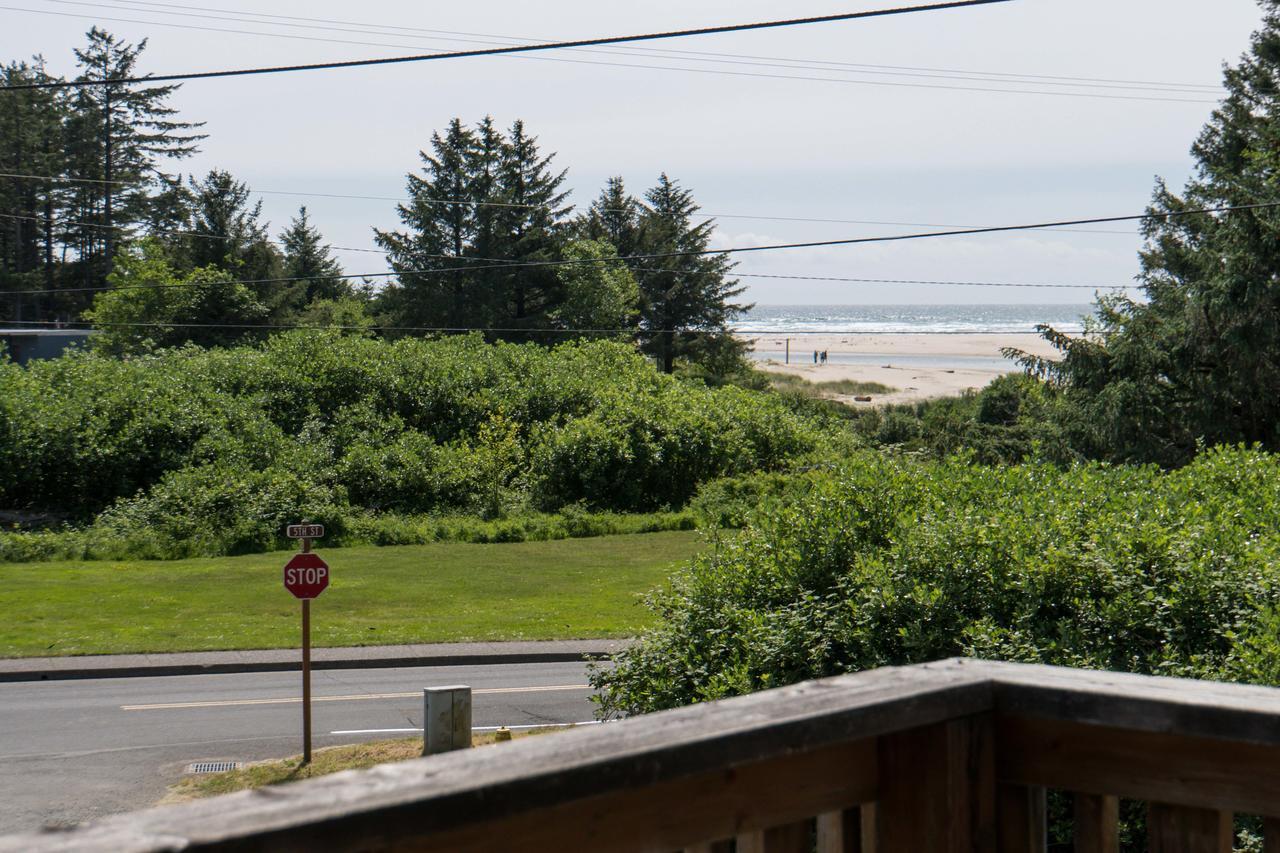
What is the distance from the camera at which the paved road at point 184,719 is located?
42.2 feet

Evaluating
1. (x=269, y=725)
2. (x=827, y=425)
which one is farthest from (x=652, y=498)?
(x=269, y=725)

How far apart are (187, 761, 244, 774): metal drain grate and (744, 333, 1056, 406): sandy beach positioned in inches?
2551

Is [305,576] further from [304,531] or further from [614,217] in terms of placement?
[614,217]

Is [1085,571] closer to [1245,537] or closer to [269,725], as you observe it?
[1245,537]

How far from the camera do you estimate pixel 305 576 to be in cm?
1508

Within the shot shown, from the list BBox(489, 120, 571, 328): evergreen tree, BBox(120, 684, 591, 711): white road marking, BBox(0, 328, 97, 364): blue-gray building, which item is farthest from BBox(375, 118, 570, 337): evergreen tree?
BBox(120, 684, 591, 711): white road marking

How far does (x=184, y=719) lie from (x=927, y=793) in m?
15.6

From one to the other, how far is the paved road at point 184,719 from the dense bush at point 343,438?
46.8 feet

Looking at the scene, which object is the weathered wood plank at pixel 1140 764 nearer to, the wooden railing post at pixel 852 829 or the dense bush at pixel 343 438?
the wooden railing post at pixel 852 829

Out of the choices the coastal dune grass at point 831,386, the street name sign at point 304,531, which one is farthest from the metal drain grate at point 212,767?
the coastal dune grass at point 831,386

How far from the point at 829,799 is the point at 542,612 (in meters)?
21.1

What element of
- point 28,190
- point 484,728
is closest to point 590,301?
point 28,190

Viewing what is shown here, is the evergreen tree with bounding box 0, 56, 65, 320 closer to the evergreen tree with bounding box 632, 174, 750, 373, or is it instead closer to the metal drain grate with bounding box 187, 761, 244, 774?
the evergreen tree with bounding box 632, 174, 750, 373

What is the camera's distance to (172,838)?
1.31m
